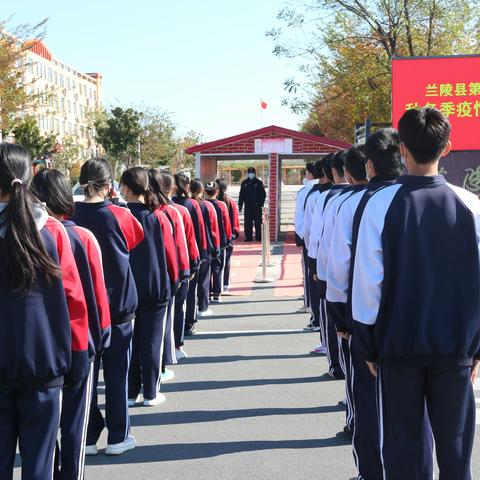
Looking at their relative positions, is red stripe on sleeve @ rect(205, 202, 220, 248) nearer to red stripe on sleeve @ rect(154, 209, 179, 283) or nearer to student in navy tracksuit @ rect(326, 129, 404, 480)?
red stripe on sleeve @ rect(154, 209, 179, 283)

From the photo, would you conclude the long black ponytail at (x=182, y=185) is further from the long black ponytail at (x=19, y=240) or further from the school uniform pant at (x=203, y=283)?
the long black ponytail at (x=19, y=240)

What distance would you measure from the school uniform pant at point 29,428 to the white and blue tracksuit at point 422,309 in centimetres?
149

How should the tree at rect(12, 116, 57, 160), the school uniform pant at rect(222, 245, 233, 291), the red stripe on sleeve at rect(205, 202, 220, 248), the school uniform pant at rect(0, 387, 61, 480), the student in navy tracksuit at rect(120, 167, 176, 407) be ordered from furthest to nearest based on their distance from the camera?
the tree at rect(12, 116, 57, 160), the school uniform pant at rect(222, 245, 233, 291), the red stripe on sleeve at rect(205, 202, 220, 248), the student in navy tracksuit at rect(120, 167, 176, 407), the school uniform pant at rect(0, 387, 61, 480)

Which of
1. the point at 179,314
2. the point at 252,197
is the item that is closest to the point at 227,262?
the point at 179,314

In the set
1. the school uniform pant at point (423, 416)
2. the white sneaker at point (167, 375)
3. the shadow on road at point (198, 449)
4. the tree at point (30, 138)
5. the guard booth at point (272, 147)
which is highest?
the tree at point (30, 138)

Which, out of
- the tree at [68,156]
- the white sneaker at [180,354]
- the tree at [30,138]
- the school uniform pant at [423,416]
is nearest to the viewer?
the school uniform pant at [423,416]

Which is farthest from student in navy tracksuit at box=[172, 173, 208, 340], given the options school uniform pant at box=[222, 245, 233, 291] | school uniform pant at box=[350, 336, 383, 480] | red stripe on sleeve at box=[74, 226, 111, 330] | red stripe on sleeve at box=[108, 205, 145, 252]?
red stripe on sleeve at box=[74, 226, 111, 330]

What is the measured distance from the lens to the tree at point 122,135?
37844mm

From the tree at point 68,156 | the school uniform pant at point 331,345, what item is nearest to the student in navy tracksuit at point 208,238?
the school uniform pant at point 331,345

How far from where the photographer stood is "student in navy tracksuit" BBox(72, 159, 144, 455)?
16.3ft

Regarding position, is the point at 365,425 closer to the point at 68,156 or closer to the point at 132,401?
the point at 132,401

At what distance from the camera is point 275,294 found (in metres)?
13.0

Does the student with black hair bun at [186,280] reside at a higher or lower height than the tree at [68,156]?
lower

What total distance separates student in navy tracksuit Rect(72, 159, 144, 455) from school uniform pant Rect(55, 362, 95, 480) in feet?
3.62
